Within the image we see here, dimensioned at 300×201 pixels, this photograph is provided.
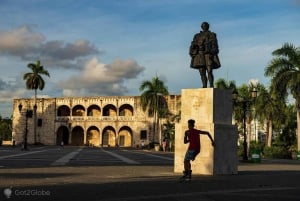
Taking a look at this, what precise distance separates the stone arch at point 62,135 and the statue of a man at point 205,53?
69320 mm

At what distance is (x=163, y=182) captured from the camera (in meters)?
10.9

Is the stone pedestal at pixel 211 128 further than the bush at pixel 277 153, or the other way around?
the bush at pixel 277 153

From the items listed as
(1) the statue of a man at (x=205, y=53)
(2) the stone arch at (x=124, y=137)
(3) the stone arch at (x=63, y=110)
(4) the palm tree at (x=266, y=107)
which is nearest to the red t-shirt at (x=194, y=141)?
(1) the statue of a man at (x=205, y=53)

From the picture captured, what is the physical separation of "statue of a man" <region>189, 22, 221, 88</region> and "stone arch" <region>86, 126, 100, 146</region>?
6771cm

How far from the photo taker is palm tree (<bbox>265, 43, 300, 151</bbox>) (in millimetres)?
36375

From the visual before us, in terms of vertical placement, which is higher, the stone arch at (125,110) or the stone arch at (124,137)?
the stone arch at (125,110)

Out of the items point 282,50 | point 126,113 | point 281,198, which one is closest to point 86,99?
point 126,113

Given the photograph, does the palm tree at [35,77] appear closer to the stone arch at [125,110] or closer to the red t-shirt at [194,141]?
the stone arch at [125,110]

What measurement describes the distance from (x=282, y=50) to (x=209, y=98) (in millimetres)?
24608

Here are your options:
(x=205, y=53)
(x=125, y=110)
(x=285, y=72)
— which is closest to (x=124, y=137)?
(x=125, y=110)

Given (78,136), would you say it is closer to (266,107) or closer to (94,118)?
(94,118)

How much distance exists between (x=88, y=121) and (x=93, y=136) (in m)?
3.71

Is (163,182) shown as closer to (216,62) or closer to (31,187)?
(31,187)

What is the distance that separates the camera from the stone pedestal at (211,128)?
13.7 meters
